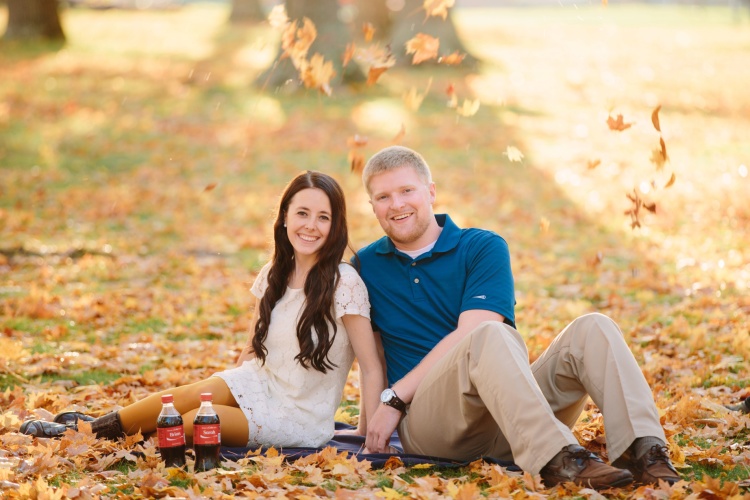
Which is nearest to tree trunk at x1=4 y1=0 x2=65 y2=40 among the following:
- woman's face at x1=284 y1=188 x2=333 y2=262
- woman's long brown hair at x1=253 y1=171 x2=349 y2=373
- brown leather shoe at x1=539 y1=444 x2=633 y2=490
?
woman's long brown hair at x1=253 y1=171 x2=349 y2=373

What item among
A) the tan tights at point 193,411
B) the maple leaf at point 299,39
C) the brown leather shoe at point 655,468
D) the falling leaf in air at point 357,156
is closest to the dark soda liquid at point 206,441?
the tan tights at point 193,411

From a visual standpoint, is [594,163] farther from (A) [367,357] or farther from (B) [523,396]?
(B) [523,396]

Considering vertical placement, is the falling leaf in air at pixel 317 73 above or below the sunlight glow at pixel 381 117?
below

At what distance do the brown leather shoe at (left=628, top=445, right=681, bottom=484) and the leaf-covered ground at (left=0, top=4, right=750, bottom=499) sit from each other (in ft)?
0.31

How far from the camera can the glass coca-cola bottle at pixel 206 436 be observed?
4402 millimetres

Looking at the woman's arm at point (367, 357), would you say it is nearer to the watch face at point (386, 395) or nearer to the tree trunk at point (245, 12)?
the watch face at point (386, 395)

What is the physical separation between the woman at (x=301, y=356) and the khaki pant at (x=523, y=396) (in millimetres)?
465

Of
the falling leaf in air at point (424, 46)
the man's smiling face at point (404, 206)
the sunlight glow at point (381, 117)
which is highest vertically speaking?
the sunlight glow at point (381, 117)

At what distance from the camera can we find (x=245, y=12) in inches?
1259

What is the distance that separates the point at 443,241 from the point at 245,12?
2876 cm

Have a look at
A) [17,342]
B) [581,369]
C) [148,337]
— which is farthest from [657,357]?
[17,342]

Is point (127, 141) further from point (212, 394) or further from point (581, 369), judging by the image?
point (581, 369)

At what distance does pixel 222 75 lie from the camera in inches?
837

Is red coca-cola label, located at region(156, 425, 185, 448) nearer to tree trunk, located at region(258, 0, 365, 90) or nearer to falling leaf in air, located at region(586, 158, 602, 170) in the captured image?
falling leaf in air, located at region(586, 158, 602, 170)
